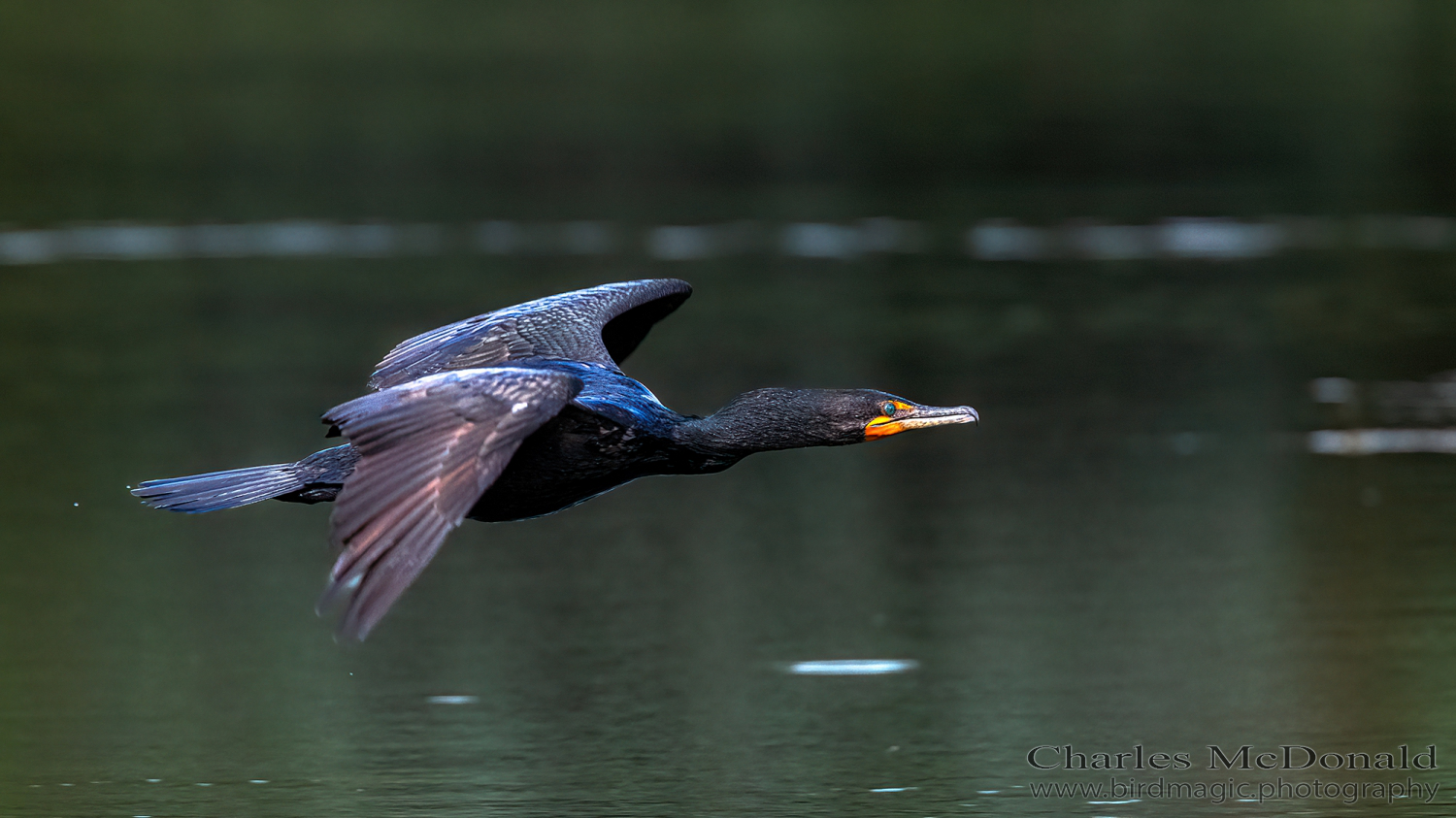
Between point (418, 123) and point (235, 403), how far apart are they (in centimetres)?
1594

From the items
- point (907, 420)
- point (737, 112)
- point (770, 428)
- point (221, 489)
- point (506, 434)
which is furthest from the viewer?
point (737, 112)

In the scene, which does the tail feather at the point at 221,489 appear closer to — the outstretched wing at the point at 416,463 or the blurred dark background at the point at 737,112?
the outstretched wing at the point at 416,463

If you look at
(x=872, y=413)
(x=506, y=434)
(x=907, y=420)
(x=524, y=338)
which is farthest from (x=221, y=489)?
(x=907, y=420)

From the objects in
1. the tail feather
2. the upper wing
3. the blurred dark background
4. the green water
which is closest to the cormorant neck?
the upper wing

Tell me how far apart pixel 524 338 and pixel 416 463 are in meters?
2.11

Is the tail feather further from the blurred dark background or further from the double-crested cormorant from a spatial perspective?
the blurred dark background

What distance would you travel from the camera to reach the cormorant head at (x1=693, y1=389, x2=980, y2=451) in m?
7.47

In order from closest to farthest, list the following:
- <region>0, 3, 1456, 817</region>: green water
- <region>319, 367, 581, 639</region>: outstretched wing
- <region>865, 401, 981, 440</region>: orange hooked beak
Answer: <region>319, 367, 581, 639</region>: outstretched wing → <region>865, 401, 981, 440</region>: orange hooked beak → <region>0, 3, 1456, 817</region>: green water

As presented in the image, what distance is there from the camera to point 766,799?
723 cm

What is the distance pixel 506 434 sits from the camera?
21.9 feet

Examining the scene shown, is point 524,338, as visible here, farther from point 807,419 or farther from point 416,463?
point 416,463

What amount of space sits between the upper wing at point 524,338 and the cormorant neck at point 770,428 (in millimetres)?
861

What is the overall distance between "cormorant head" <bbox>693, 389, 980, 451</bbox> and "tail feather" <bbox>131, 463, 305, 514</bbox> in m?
1.46

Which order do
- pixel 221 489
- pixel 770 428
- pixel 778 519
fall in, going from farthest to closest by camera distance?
1. pixel 778 519
2. pixel 221 489
3. pixel 770 428
